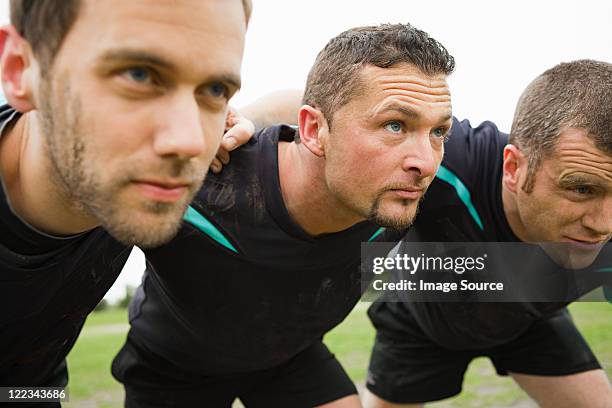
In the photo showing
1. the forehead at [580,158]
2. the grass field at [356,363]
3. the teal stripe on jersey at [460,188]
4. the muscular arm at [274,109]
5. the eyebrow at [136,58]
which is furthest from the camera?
the grass field at [356,363]

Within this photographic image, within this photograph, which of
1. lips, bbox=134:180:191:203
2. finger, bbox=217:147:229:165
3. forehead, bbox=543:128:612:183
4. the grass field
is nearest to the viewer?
lips, bbox=134:180:191:203

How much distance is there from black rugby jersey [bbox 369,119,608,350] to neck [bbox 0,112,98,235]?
6.24 feet

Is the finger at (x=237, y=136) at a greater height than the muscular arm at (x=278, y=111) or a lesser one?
lesser

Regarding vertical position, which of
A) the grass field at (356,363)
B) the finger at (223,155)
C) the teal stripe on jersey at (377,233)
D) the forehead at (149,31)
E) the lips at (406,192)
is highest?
the forehead at (149,31)

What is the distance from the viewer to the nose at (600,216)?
3.59 meters

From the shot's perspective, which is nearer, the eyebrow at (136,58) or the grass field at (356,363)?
the eyebrow at (136,58)

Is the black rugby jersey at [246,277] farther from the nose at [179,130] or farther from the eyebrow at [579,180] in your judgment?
the nose at [179,130]

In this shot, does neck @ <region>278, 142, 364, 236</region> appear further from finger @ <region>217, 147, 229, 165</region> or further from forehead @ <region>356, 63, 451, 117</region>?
forehead @ <region>356, 63, 451, 117</region>

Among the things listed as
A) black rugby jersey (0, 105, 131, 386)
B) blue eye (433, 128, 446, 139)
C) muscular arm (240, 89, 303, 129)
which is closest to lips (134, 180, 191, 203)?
black rugby jersey (0, 105, 131, 386)

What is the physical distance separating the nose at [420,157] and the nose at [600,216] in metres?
0.96

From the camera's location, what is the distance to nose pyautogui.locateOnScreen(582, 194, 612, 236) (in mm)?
3594

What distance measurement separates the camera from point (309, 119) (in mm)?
3340

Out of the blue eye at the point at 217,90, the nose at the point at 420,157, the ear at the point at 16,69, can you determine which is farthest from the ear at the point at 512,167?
the ear at the point at 16,69

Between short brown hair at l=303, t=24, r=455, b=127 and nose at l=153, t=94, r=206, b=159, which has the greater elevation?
short brown hair at l=303, t=24, r=455, b=127
